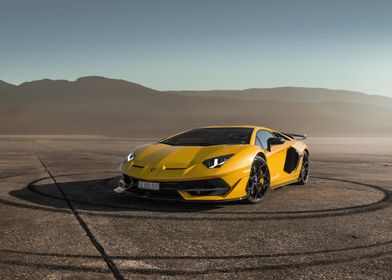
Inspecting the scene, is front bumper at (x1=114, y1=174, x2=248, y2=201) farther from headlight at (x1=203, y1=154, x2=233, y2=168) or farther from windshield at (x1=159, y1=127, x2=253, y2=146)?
windshield at (x1=159, y1=127, x2=253, y2=146)

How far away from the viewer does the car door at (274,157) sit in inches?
293

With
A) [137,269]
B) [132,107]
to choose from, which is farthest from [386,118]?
[137,269]

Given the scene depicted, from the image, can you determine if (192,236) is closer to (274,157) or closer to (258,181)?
(258,181)

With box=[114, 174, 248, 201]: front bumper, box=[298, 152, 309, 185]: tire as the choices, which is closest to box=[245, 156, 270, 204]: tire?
box=[114, 174, 248, 201]: front bumper

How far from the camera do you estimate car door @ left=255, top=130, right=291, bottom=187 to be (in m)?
7.44

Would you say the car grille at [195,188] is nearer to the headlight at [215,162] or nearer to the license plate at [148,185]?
the license plate at [148,185]

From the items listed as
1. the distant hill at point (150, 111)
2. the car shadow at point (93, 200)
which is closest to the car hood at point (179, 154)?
the car shadow at point (93, 200)

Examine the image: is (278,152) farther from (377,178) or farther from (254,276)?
→ (254,276)

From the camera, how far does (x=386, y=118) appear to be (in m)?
125

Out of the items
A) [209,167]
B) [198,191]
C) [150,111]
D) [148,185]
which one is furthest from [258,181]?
[150,111]

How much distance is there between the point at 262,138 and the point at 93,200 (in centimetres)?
287

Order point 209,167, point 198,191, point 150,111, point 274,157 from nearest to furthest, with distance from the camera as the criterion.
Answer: point 198,191, point 209,167, point 274,157, point 150,111

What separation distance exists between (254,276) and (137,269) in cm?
91

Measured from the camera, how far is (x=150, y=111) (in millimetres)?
131375
